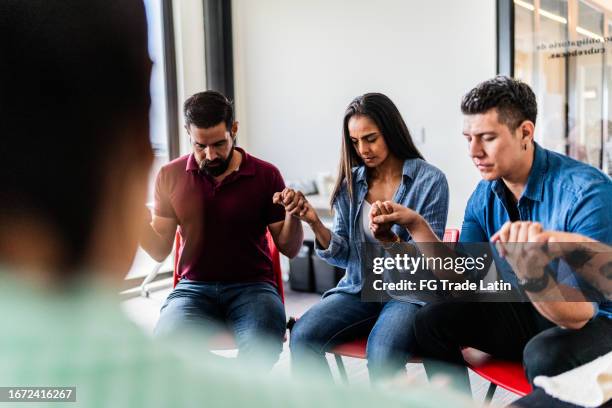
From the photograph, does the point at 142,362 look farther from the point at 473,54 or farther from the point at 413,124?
the point at 473,54

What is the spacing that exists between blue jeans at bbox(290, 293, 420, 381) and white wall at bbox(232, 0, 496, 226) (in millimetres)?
612

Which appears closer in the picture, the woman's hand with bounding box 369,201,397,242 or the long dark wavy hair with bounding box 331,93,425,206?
the woman's hand with bounding box 369,201,397,242

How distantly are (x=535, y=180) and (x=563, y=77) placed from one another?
1.53m

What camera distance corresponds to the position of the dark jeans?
1.86ft

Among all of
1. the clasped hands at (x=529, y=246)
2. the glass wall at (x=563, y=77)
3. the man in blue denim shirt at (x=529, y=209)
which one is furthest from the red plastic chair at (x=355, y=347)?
the glass wall at (x=563, y=77)

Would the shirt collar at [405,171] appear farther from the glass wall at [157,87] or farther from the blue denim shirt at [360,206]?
the glass wall at [157,87]

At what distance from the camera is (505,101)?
599 mm

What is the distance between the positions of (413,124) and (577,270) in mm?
1470

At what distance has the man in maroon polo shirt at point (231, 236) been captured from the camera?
0.99 m

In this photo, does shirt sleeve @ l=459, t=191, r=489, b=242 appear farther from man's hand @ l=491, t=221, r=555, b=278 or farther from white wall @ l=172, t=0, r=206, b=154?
white wall @ l=172, t=0, r=206, b=154

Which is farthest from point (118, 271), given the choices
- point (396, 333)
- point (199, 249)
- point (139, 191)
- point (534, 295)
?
point (396, 333)

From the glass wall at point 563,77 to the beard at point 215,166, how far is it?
1.39 m

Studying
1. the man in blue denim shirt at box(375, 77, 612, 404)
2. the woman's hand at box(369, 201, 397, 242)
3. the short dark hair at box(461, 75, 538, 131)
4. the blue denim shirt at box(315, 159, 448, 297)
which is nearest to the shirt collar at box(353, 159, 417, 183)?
the blue denim shirt at box(315, 159, 448, 297)

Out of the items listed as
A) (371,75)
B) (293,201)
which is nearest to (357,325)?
(293,201)
